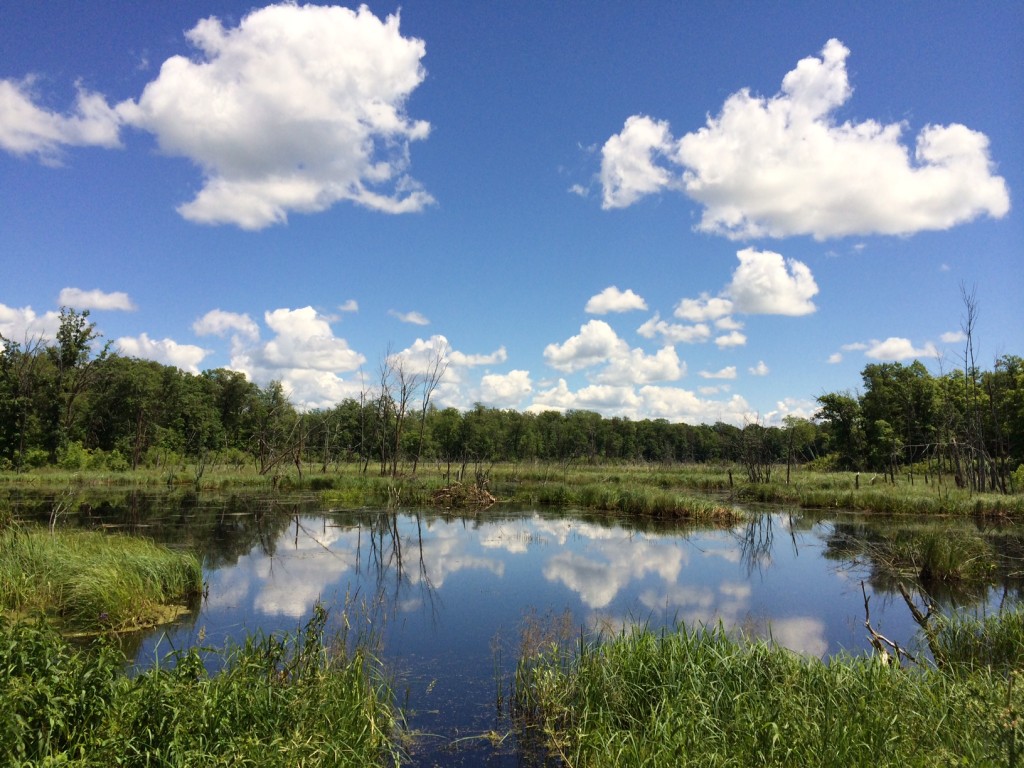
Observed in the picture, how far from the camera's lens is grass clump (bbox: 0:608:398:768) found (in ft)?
13.0

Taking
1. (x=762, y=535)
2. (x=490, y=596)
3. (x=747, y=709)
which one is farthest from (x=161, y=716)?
(x=762, y=535)

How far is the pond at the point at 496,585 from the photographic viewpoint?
8.42 metres

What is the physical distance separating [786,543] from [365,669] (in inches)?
670

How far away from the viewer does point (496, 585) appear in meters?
14.0

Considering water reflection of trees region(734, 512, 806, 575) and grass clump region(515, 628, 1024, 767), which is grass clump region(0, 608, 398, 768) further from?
water reflection of trees region(734, 512, 806, 575)

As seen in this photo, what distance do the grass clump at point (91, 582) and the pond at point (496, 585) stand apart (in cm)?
61

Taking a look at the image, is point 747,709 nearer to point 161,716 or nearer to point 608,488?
point 161,716

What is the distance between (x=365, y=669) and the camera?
Answer: 7340mm

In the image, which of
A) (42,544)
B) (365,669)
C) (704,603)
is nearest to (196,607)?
(42,544)

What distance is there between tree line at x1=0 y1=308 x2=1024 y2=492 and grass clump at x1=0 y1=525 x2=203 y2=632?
22.2 meters

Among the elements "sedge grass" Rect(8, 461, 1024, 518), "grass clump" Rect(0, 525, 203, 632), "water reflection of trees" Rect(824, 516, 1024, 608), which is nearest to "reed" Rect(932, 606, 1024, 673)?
"water reflection of trees" Rect(824, 516, 1024, 608)

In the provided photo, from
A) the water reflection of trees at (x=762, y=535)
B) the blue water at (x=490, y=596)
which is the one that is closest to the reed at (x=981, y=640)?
the blue water at (x=490, y=596)

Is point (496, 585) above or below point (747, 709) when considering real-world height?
below

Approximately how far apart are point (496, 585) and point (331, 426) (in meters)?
45.9
